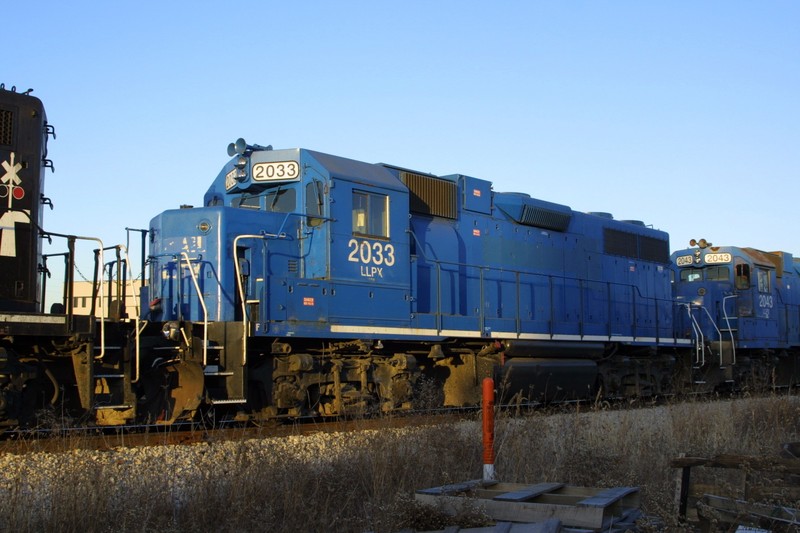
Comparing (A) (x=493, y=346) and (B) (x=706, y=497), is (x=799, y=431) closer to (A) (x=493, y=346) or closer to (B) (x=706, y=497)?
(A) (x=493, y=346)

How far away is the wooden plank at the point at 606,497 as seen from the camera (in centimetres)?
445

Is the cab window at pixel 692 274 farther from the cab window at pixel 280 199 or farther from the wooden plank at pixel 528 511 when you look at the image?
the wooden plank at pixel 528 511

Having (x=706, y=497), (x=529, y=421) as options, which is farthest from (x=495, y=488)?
(x=529, y=421)

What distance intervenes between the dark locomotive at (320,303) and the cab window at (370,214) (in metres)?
0.02

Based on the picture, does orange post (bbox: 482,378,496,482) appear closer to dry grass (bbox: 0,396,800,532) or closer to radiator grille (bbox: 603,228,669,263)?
dry grass (bbox: 0,396,800,532)

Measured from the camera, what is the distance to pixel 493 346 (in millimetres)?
13117

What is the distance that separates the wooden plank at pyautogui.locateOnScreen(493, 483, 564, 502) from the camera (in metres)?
4.67

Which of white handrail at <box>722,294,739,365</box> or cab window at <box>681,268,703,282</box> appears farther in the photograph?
cab window at <box>681,268,703,282</box>

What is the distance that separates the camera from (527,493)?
4.89 metres

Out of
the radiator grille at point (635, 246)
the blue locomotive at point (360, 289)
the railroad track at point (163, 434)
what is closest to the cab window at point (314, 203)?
the blue locomotive at point (360, 289)

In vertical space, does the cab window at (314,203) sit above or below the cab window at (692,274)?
above

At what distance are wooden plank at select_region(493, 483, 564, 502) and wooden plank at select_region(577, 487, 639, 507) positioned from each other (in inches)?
11.7

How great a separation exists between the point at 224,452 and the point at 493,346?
680cm

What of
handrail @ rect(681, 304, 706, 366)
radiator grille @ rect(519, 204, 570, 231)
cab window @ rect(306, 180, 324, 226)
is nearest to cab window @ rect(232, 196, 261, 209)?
cab window @ rect(306, 180, 324, 226)
